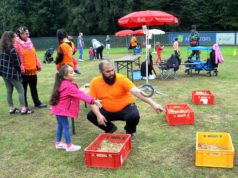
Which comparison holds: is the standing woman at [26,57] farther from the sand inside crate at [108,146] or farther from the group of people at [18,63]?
the sand inside crate at [108,146]

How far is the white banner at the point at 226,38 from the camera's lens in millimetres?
29462

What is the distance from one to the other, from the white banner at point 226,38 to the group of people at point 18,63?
1033 inches

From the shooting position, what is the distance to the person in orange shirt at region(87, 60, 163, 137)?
4.45m

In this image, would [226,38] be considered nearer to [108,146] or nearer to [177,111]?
[177,111]

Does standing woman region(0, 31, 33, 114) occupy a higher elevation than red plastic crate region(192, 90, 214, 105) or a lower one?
higher

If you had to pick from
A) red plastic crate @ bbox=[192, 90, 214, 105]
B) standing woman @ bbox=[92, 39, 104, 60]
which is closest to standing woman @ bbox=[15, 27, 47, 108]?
red plastic crate @ bbox=[192, 90, 214, 105]

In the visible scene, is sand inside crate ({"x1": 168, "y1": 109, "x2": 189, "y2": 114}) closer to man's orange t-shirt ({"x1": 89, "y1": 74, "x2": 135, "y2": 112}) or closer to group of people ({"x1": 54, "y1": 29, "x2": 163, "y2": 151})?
group of people ({"x1": 54, "y1": 29, "x2": 163, "y2": 151})

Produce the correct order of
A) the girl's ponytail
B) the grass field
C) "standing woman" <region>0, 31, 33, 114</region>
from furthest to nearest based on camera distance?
1. "standing woman" <region>0, 31, 33, 114</region>
2. the girl's ponytail
3. the grass field

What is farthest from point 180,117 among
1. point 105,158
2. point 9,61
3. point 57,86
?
point 9,61

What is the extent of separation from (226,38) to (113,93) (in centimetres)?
2778

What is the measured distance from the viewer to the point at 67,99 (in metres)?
4.38

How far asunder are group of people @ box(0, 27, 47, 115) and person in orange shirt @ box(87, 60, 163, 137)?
242cm

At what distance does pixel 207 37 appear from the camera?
3052 cm

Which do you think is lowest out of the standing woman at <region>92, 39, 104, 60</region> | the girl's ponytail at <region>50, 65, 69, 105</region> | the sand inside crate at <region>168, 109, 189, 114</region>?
the sand inside crate at <region>168, 109, 189, 114</region>
